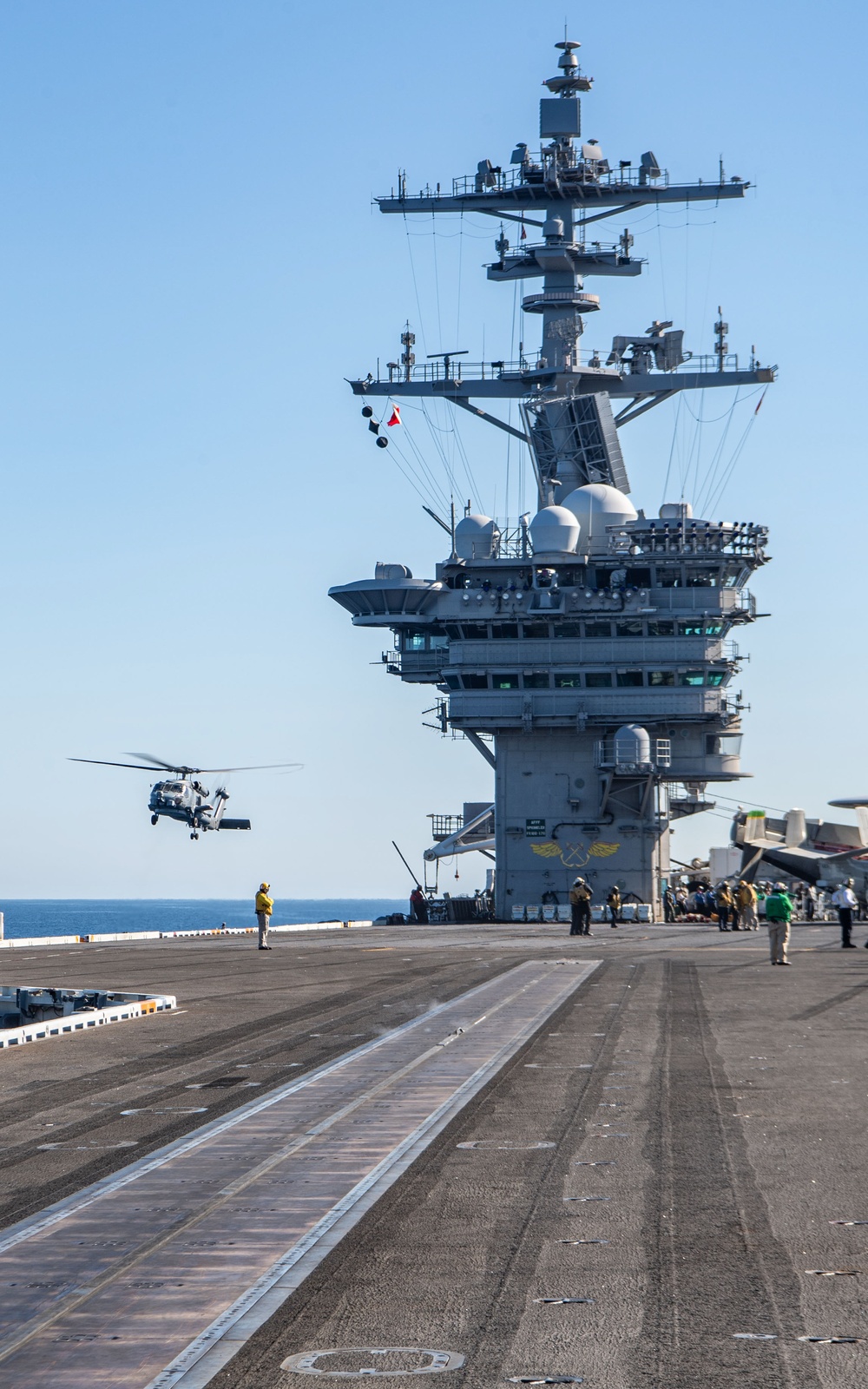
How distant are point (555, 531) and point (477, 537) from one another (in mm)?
5674

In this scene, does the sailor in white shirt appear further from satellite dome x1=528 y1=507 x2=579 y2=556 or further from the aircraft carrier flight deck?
satellite dome x1=528 y1=507 x2=579 y2=556

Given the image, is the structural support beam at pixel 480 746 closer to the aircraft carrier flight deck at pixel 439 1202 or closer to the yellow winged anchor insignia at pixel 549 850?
the yellow winged anchor insignia at pixel 549 850

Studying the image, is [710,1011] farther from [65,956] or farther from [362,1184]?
A: [65,956]

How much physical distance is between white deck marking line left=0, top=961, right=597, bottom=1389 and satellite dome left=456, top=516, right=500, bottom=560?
1977 inches

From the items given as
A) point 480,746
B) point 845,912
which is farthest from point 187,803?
point 845,912

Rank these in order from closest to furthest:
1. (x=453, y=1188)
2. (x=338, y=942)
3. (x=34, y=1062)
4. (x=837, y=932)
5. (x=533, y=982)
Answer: (x=453, y=1188) → (x=34, y=1062) → (x=533, y=982) → (x=338, y=942) → (x=837, y=932)

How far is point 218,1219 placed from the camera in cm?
1019

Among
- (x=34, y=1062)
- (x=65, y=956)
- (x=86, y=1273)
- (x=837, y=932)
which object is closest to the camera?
(x=86, y=1273)

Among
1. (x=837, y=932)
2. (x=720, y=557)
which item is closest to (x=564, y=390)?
(x=720, y=557)

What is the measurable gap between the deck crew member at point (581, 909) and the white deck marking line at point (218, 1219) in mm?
28645

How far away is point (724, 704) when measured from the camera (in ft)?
204

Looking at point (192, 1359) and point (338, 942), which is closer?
point (192, 1359)

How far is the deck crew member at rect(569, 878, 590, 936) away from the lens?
45.9 m

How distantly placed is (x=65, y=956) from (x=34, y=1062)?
75.4ft
